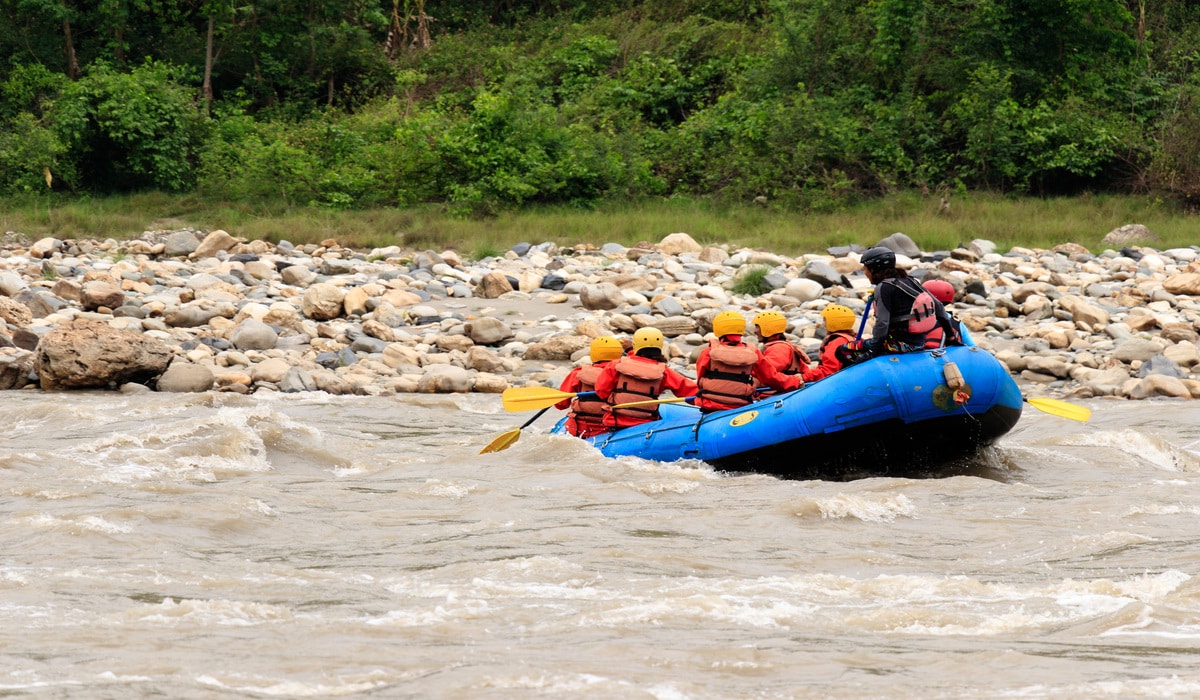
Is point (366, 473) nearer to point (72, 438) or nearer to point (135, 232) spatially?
point (72, 438)

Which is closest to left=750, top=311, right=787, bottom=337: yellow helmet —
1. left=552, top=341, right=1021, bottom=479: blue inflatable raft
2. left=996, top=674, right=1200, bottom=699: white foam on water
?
left=552, top=341, right=1021, bottom=479: blue inflatable raft

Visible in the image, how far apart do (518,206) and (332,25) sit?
980 centimetres

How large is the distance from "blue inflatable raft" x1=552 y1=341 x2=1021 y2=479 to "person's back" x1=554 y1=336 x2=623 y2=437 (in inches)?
31.8

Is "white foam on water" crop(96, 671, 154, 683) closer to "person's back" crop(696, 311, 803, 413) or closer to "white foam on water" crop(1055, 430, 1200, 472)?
"person's back" crop(696, 311, 803, 413)

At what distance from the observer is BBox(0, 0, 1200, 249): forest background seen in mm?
20719

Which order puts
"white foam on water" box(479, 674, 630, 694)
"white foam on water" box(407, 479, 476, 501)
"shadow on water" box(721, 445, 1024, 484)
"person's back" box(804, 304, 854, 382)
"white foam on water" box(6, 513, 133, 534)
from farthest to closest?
"person's back" box(804, 304, 854, 382) < "shadow on water" box(721, 445, 1024, 484) < "white foam on water" box(407, 479, 476, 501) < "white foam on water" box(6, 513, 133, 534) < "white foam on water" box(479, 674, 630, 694)

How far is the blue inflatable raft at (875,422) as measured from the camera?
7.59m

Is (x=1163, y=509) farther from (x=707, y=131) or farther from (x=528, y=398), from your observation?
(x=707, y=131)

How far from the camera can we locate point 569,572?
5445 mm

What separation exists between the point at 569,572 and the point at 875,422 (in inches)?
110

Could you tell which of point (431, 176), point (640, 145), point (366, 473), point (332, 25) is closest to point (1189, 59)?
point (640, 145)

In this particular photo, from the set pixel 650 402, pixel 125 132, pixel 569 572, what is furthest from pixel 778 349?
pixel 125 132

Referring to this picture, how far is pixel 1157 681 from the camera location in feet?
13.0

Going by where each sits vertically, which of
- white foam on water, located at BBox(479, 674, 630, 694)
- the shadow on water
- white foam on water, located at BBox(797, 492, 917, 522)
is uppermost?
white foam on water, located at BBox(479, 674, 630, 694)
